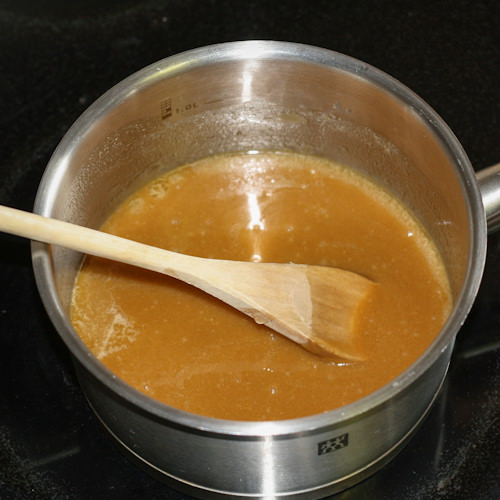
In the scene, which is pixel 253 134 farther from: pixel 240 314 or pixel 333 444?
pixel 333 444

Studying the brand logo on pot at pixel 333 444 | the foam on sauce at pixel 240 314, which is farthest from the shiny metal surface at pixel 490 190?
the brand logo on pot at pixel 333 444

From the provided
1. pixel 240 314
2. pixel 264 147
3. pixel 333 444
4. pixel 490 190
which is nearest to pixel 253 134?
pixel 264 147

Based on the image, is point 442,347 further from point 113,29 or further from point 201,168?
point 113,29

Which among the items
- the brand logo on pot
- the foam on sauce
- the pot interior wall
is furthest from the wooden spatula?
the brand logo on pot

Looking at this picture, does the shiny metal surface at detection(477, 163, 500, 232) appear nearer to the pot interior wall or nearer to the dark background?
the pot interior wall

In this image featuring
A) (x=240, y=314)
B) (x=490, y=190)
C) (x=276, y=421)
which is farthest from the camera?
(x=240, y=314)

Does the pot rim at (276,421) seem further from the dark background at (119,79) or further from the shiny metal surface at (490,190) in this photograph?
the dark background at (119,79)
